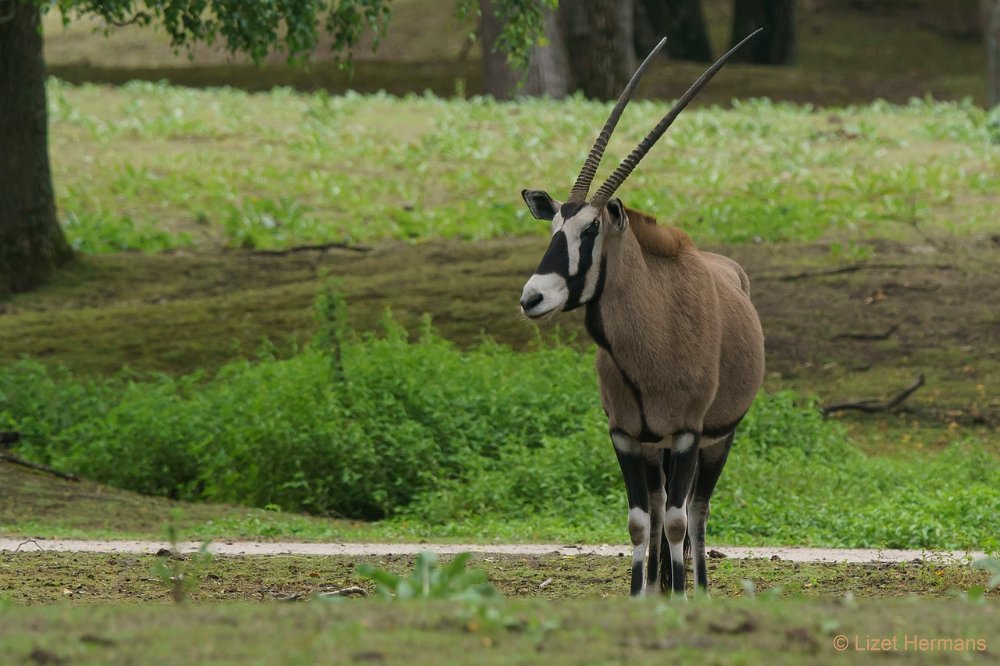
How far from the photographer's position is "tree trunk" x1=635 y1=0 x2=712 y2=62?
3959 cm

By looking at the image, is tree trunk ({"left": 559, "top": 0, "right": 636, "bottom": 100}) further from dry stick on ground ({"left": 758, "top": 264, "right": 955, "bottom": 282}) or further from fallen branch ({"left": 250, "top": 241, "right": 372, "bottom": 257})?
dry stick on ground ({"left": 758, "top": 264, "right": 955, "bottom": 282})

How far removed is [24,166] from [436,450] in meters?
7.43

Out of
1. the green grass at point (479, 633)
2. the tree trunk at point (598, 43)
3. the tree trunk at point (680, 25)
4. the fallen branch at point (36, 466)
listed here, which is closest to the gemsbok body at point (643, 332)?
the green grass at point (479, 633)

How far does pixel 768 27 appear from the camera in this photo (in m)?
40.1

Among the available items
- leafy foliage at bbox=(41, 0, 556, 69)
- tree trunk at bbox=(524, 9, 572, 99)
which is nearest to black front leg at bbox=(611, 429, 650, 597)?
leafy foliage at bbox=(41, 0, 556, 69)

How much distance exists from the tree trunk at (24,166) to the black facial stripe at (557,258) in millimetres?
11443

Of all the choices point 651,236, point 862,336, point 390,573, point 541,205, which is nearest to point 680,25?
point 862,336

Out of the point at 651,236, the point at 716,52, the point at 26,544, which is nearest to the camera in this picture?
the point at 651,236

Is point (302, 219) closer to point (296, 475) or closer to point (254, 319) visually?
point (254, 319)

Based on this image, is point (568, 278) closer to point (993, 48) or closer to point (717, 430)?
point (717, 430)

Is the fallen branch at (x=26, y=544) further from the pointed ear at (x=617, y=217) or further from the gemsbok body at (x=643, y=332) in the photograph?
the pointed ear at (x=617, y=217)

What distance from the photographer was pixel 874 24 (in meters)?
46.4

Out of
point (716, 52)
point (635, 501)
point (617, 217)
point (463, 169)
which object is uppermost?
point (716, 52)

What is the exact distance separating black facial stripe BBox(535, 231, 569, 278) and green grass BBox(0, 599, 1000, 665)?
1.98 meters
